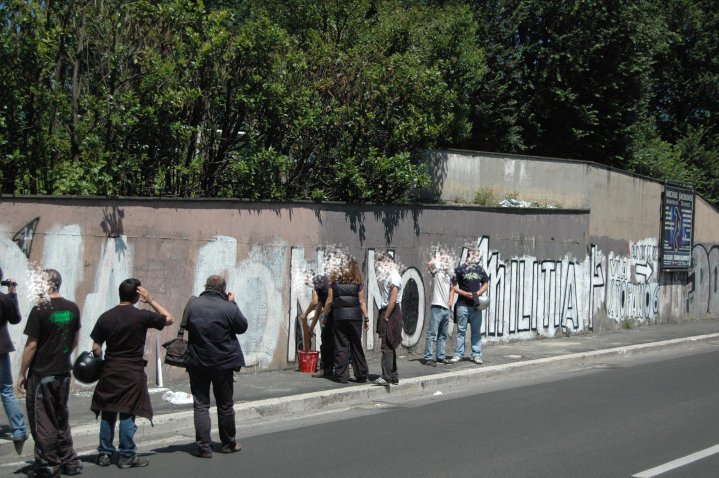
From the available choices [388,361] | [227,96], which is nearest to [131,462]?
[388,361]

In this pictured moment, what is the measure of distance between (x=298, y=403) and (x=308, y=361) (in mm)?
2104

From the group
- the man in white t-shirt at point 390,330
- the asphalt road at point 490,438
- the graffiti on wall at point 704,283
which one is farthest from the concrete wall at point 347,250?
the asphalt road at point 490,438

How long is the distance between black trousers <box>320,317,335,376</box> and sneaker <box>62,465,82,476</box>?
5353 millimetres

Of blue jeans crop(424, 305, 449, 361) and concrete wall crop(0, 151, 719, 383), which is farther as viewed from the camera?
blue jeans crop(424, 305, 449, 361)

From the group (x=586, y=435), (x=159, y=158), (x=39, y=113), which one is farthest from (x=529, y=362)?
(x=39, y=113)

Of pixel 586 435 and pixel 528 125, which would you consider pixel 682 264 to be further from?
pixel 586 435

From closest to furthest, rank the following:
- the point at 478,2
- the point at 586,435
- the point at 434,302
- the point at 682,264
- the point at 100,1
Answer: the point at 586,435
the point at 100,1
the point at 434,302
the point at 682,264
the point at 478,2

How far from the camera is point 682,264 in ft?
79.0

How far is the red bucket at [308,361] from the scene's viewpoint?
488 inches

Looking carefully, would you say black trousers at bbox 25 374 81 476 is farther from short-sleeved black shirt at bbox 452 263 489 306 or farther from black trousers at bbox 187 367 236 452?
short-sleeved black shirt at bbox 452 263 489 306

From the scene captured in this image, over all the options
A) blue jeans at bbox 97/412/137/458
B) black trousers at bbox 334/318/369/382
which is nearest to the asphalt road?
blue jeans at bbox 97/412/137/458

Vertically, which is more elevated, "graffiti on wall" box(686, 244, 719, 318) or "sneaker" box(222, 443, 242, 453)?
"graffiti on wall" box(686, 244, 719, 318)

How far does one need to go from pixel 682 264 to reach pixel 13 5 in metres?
19.3

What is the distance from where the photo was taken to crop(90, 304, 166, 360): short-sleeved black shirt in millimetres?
7172
